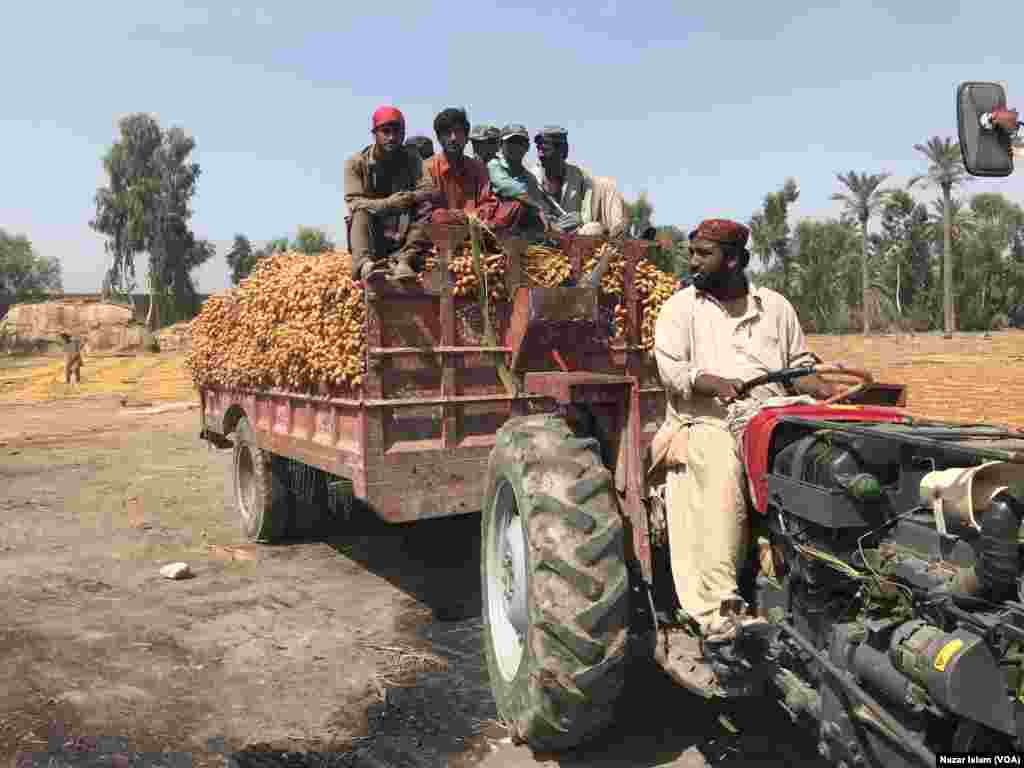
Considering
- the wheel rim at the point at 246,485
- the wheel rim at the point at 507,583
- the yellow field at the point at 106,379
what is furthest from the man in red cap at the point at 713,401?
the yellow field at the point at 106,379

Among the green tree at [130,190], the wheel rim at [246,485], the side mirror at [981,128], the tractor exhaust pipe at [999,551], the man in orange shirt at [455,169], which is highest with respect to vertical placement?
the green tree at [130,190]

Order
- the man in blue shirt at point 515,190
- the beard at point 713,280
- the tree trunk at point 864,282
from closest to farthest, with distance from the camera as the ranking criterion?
the beard at point 713,280 < the man in blue shirt at point 515,190 < the tree trunk at point 864,282

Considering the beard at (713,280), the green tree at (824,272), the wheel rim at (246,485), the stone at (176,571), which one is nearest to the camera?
the beard at (713,280)

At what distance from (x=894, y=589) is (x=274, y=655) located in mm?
3540

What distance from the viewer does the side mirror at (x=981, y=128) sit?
3340 mm

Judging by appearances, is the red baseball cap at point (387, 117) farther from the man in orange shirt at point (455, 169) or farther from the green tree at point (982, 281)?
the green tree at point (982, 281)

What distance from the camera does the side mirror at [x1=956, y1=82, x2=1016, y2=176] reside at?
11.0 feet

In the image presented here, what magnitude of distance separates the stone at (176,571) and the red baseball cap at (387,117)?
139 inches

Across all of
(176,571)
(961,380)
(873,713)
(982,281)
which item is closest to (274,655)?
(176,571)

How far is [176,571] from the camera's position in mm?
6414

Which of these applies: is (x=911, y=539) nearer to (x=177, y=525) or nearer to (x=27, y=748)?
(x=27, y=748)

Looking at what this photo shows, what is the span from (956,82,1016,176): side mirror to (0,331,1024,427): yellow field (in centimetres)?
423

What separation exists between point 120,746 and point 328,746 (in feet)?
2.97

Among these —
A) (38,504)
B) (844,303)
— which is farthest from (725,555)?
(844,303)
